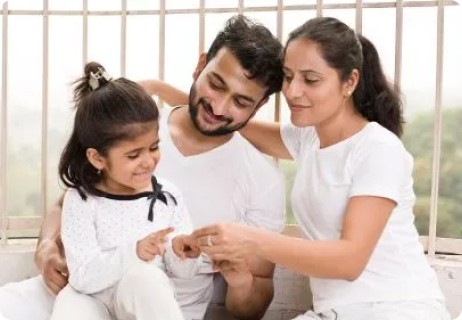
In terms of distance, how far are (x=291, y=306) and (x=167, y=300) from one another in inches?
31.4

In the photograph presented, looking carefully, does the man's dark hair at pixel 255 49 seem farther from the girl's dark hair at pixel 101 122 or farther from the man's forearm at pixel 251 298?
the man's forearm at pixel 251 298

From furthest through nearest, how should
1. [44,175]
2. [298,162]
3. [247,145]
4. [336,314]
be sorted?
[44,175] < [247,145] < [298,162] < [336,314]

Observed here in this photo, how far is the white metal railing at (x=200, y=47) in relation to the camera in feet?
6.98

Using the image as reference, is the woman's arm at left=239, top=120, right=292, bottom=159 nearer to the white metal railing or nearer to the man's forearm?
the white metal railing

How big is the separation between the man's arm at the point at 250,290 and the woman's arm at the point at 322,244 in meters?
0.21

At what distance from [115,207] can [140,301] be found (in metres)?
0.24

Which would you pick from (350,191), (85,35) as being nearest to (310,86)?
(350,191)

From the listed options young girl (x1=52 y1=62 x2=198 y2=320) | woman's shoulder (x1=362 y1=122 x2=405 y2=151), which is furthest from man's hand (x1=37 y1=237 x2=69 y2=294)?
woman's shoulder (x1=362 y1=122 x2=405 y2=151)

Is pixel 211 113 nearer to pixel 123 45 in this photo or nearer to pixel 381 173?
pixel 381 173

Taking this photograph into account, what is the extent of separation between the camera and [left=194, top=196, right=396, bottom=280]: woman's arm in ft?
4.74

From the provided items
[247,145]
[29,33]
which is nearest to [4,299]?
[247,145]

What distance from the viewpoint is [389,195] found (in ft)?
4.98

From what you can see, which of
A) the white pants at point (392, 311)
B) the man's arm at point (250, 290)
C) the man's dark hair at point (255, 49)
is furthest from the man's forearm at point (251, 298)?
the man's dark hair at point (255, 49)

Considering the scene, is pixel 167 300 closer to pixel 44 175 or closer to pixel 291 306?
pixel 291 306
